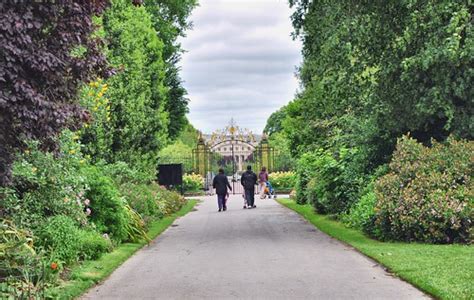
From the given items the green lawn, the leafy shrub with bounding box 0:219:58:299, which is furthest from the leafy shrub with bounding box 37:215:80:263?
the green lawn

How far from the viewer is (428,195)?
1408cm

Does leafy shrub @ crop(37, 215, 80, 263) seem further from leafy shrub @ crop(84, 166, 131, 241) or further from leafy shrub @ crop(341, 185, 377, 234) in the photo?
leafy shrub @ crop(341, 185, 377, 234)

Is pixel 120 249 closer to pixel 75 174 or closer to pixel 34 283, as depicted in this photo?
pixel 75 174

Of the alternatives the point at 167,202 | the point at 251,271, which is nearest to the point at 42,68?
the point at 251,271

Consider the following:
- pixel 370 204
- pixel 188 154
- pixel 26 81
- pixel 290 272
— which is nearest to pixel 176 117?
pixel 188 154

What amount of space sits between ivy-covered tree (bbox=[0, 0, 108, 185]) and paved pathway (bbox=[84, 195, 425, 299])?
101 inches

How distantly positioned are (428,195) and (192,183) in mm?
35843

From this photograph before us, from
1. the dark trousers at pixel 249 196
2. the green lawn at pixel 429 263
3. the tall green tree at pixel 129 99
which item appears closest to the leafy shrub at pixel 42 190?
→ the green lawn at pixel 429 263

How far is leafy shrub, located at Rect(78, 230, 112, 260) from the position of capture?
12.2 m

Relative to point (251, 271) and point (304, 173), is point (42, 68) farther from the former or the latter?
point (304, 173)

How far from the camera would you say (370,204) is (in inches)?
656

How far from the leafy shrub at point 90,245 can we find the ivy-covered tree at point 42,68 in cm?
395

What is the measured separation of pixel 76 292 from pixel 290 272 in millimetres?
3318

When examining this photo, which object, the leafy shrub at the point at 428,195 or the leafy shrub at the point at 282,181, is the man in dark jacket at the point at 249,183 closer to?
the leafy shrub at the point at 428,195
